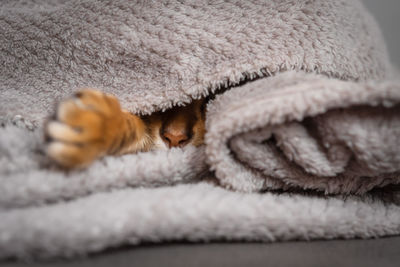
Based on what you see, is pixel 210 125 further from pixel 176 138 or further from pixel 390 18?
pixel 390 18

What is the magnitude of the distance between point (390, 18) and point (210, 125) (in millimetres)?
1895

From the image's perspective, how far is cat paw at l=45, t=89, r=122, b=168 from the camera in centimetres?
41

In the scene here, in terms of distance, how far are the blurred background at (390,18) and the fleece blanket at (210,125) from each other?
52.0 inches

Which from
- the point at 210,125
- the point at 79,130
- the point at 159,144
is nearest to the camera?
the point at 79,130

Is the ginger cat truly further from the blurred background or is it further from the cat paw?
the blurred background

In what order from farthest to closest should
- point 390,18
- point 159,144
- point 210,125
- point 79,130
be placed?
point 390,18 < point 159,144 < point 210,125 < point 79,130

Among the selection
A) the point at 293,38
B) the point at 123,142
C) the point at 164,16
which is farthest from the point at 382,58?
the point at 123,142

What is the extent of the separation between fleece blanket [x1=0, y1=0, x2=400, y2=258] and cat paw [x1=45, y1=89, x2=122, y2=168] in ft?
0.15

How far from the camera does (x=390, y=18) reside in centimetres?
192

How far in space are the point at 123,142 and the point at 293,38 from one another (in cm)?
44

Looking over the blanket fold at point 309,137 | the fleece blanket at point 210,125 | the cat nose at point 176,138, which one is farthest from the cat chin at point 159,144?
the blanket fold at point 309,137

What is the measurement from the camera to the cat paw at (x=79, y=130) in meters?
0.41

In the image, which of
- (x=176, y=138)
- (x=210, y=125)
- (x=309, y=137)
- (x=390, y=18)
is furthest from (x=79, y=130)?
(x=390, y=18)

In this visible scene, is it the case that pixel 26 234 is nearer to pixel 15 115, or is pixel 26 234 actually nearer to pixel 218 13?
pixel 15 115
